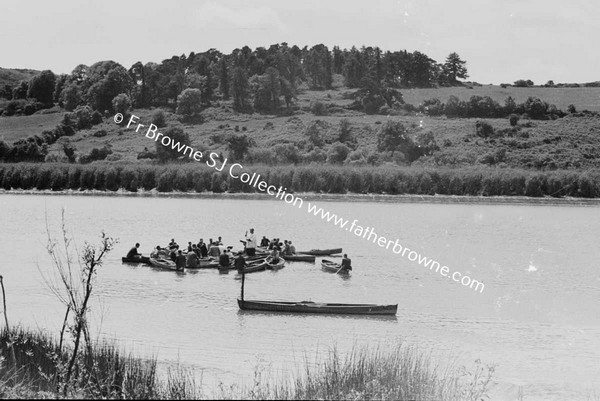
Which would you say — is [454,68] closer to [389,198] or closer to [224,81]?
[224,81]

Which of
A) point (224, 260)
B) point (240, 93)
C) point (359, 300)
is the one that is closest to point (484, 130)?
point (240, 93)

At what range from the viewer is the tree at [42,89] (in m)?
166

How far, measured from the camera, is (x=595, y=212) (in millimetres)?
89062

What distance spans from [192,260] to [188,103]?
113830 millimetres

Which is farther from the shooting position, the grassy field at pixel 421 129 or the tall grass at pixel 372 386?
the grassy field at pixel 421 129

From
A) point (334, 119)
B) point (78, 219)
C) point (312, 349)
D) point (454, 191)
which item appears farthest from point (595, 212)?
point (312, 349)

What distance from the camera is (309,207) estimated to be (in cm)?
8975

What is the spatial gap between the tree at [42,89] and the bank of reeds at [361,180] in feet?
240

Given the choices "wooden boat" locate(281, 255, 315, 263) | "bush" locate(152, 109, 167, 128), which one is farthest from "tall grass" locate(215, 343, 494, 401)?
"bush" locate(152, 109, 167, 128)

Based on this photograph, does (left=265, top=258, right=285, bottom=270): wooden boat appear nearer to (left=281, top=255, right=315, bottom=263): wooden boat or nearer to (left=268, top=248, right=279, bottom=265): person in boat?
(left=268, top=248, right=279, bottom=265): person in boat

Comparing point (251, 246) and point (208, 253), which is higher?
point (251, 246)

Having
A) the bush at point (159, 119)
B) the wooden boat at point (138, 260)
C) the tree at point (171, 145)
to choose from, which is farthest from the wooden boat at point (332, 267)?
the bush at point (159, 119)

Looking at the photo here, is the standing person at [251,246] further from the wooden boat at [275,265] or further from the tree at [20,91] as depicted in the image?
the tree at [20,91]

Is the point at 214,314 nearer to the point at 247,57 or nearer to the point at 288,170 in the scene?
the point at 288,170
